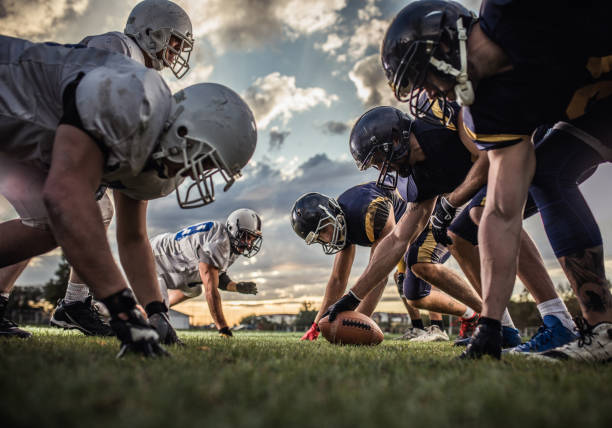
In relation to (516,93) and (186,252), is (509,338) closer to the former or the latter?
(516,93)

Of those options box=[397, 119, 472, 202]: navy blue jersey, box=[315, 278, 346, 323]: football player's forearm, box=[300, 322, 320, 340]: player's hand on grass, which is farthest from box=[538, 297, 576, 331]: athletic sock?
box=[315, 278, 346, 323]: football player's forearm

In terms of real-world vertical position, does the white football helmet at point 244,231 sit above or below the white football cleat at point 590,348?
above

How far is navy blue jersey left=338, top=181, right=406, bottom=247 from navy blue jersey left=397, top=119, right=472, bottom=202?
998 millimetres

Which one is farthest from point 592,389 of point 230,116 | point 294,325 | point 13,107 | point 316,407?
point 294,325

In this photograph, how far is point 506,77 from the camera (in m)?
2.13

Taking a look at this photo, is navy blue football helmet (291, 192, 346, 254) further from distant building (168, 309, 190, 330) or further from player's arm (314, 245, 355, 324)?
distant building (168, 309, 190, 330)

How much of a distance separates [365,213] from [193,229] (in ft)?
11.2

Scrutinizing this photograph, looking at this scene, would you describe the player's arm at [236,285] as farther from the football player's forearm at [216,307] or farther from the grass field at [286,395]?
the grass field at [286,395]

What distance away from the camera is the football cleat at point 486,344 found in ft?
6.70

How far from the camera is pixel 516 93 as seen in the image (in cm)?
213

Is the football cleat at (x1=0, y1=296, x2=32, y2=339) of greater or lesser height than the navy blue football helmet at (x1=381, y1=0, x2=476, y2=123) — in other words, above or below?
below

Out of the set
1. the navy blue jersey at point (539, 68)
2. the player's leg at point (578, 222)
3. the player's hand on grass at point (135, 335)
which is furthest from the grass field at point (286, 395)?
the navy blue jersey at point (539, 68)

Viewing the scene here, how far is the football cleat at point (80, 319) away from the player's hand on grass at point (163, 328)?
60.9 inches

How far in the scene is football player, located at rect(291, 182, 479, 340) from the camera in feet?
16.2
